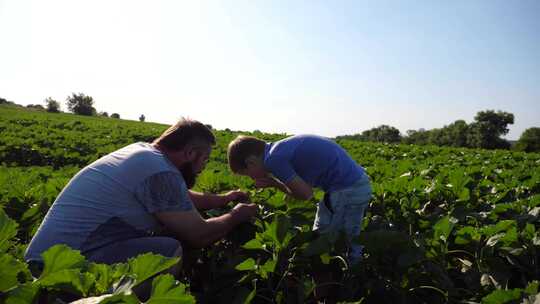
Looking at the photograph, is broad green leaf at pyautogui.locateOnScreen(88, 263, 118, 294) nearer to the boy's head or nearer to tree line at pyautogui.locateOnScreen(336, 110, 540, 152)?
the boy's head

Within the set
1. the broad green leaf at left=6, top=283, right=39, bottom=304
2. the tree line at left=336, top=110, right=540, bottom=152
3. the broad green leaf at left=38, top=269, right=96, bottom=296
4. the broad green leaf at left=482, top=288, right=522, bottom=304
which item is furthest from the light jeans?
the tree line at left=336, top=110, right=540, bottom=152

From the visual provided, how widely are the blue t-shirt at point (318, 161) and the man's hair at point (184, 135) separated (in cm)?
62

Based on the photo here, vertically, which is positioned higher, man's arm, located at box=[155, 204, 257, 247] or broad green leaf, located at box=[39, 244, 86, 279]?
broad green leaf, located at box=[39, 244, 86, 279]

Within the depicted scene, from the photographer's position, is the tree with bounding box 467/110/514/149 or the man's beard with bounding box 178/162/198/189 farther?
the tree with bounding box 467/110/514/149

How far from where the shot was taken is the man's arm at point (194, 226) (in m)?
2.48

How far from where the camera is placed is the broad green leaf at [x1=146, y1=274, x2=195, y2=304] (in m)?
1.24

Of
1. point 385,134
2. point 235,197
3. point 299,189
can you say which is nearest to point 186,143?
point 235,197

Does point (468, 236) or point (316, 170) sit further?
point (316, 170)

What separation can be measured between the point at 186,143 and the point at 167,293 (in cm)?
167

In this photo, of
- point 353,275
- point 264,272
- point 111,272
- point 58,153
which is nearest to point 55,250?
point 111,272

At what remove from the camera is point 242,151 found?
329 centimetres

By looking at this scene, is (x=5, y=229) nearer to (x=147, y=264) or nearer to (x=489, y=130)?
(x=147, y=264)

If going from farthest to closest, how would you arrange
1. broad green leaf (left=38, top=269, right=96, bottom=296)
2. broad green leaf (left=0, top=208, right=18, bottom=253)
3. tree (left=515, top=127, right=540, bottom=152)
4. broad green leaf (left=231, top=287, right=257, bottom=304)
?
tree (left=515, top=127, right=540, bottom=152), broad green leaf (left=231, top=287, right=257, bottom=304), broad green leaf (left=0, top=208, right=18, bottom=253), broad green leaf (left=38, top=269, right=96, bottom=296)

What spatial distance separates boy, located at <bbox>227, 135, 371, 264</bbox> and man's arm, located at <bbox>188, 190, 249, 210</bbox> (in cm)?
18
